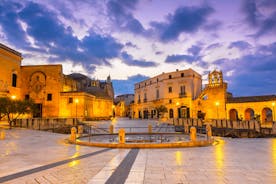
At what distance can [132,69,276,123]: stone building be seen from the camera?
32875 millimetres

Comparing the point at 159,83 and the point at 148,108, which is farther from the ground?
the point at 159,83

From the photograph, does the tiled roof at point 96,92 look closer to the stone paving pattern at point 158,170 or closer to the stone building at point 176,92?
the stone building at point 176,92

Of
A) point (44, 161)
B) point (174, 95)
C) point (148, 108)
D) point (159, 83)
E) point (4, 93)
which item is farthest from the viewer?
point (148, 108)

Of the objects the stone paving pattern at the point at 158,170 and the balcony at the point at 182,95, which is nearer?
the stone paving pattern at the point at 158,170

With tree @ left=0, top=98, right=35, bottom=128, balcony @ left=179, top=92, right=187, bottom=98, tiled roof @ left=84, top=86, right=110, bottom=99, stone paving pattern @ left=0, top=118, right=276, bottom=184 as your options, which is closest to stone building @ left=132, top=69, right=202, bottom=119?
balcony @ left=179, top=92, right=187, bottom=98

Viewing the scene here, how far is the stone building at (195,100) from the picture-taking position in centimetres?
3288

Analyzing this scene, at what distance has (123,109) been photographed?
83062 mm

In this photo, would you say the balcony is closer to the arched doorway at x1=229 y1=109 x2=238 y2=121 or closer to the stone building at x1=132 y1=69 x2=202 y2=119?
the stone building at x1=132 y1=69 x2=202 y2=119

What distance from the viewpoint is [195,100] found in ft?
136

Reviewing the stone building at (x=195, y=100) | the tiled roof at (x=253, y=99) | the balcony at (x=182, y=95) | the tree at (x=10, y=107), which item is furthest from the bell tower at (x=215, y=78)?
the tree at (x=10, y=107)

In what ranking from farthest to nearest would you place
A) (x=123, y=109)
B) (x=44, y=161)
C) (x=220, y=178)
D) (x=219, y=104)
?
(x=123, y=109) < (x=219, y=104) < (x=44, y=161) < (x=220, y=178)

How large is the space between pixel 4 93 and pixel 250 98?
1479 inches

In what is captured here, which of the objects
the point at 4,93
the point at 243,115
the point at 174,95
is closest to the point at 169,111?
the point at 174,95

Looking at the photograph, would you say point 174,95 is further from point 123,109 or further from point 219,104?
point 123,109
